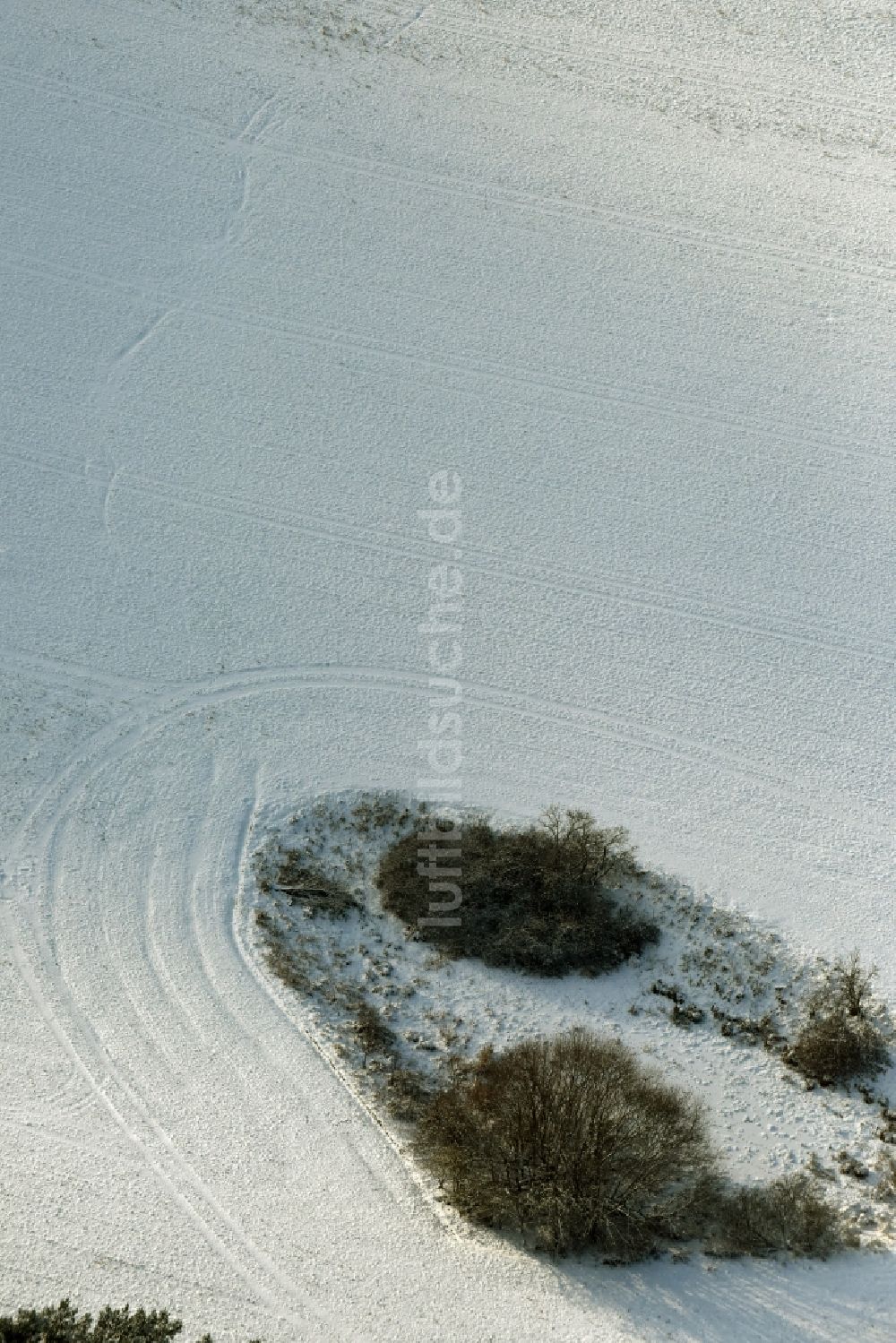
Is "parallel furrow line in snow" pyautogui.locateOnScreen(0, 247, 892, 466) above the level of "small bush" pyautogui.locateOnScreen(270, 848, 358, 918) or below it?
above

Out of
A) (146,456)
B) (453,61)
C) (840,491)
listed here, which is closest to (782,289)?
(840,491)

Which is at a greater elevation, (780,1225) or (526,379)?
(526,379)

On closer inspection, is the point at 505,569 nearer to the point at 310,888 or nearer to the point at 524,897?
the point at 524,897

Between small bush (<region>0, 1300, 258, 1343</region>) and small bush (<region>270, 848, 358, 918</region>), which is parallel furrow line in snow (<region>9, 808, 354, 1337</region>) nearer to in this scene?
small bush (<region>0, 1300, 258, 1343</region>)

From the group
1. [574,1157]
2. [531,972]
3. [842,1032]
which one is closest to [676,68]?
[531,972]

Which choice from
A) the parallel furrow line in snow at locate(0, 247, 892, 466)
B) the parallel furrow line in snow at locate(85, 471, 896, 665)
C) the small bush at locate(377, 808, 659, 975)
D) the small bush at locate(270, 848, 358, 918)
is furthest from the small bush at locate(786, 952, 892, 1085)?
the parallel furrow line in snow at locate(0, 247, 892, 466)

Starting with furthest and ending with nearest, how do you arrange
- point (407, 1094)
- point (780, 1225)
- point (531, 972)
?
point (531, 972) → point (407, 1094) → point (780, 1225)
